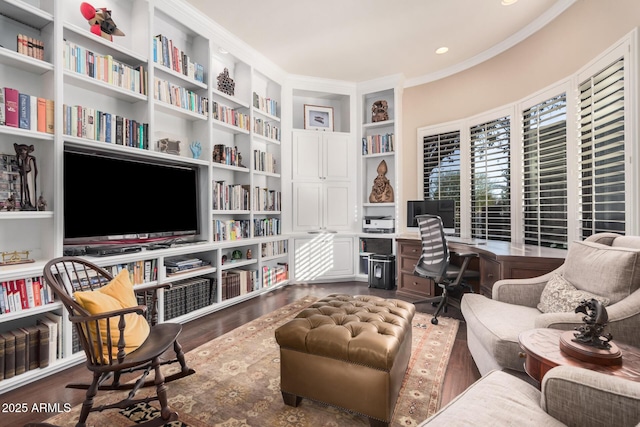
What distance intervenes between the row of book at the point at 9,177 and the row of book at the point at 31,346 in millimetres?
805

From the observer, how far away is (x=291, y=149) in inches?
186

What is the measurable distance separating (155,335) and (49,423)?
599mm

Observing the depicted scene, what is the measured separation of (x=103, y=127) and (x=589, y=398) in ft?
10.8

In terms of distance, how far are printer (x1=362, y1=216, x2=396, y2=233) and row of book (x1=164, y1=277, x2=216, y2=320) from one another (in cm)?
236

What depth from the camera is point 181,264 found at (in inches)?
123

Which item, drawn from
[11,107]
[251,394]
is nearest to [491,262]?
[251,394]

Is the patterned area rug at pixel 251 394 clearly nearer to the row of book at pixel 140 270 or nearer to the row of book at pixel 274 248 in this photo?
the row of book at pixel 140 270

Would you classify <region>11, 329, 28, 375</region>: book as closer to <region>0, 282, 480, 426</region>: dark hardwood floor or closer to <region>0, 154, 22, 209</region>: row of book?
<region>0, 282, 480, 426</region>: dark hardwood floor

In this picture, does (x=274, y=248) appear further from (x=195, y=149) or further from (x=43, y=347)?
(x=43, y=347)

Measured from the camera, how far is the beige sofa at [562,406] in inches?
38.5

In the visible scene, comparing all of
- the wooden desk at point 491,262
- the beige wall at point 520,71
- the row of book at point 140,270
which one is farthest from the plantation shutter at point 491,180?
the row of book at point 140,270

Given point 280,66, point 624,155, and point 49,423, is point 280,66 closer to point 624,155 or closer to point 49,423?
point 624,155

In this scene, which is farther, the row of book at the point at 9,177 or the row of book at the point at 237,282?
the row of book at the point at 237,282


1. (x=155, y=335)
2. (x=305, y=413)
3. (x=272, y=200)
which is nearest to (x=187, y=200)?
(x=272, y=200)
